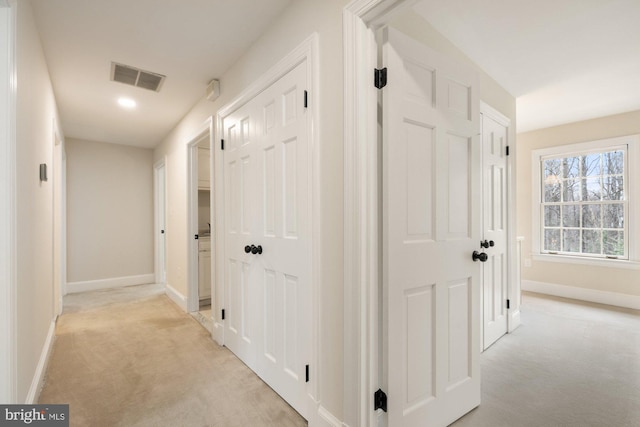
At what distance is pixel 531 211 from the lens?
4.53 meters

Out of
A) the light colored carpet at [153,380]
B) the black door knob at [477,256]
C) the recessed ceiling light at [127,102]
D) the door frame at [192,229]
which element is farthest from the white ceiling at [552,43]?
the recessed ceiling light at [127,102]

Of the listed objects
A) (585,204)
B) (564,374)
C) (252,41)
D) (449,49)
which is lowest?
(564,374)

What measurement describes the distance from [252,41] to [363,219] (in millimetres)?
1724

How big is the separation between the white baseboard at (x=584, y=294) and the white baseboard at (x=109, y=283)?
6229 mm

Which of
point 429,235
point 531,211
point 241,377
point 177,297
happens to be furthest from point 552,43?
point 177,297

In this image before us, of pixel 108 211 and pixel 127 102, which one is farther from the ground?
pixel 127 102

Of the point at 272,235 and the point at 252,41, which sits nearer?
the point at 272,235

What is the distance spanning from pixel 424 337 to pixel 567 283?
3.98m

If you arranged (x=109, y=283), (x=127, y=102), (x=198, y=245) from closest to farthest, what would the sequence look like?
(x=127, y=102) → (x=198, y=245) → (x=109, y=283)

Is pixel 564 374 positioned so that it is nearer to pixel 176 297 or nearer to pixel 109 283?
pixel 176 297

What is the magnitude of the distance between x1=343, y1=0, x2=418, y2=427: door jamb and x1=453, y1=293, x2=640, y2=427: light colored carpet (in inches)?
29.5

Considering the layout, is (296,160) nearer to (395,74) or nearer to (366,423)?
(395,74)

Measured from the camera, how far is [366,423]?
51.7 inches

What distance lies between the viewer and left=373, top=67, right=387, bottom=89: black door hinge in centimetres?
135
